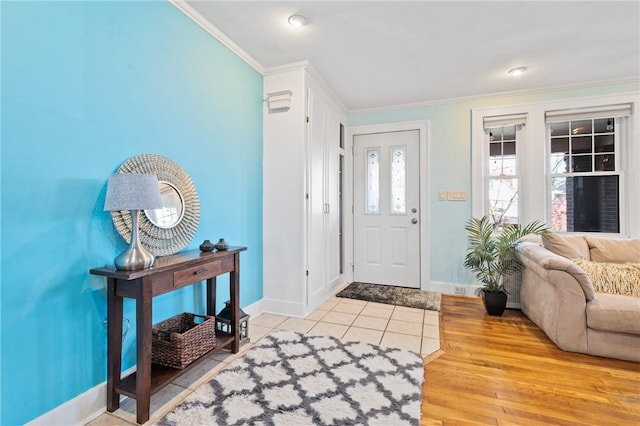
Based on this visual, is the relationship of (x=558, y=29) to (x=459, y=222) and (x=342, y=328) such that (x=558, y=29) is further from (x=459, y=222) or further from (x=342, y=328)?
(x=342, y=328)

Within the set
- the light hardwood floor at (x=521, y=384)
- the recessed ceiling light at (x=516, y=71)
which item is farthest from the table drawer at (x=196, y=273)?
the recessed ceiling light at (x=516, y=71)

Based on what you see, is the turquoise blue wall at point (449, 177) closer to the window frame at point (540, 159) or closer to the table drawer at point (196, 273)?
the window frame at point (540, 159)

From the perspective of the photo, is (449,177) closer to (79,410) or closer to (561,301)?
(561,301)

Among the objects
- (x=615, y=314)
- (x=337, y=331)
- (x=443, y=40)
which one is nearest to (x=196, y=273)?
(x=337, y=331)

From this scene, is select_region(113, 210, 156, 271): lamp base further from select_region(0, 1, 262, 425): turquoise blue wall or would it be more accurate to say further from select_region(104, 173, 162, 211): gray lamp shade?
select_region(0, 1, 262, 425): turquoise blue wall

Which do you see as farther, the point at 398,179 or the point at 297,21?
the point at 398,179

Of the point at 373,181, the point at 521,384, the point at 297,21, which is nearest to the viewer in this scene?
the point at 521,384

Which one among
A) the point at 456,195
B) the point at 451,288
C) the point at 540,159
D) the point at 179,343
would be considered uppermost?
the point at 540,159

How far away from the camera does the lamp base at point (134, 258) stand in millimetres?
1439

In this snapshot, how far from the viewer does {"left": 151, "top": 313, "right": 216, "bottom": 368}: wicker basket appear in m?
1.67

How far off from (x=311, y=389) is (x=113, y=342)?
1.09 metres

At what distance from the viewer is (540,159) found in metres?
3.30

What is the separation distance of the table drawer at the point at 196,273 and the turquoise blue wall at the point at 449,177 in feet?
9.00

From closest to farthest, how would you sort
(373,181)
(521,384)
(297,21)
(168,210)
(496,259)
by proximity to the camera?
1. (521,384)
2. (168,210)
3. (297,21)
4. (496,259)
5. (373,181)
